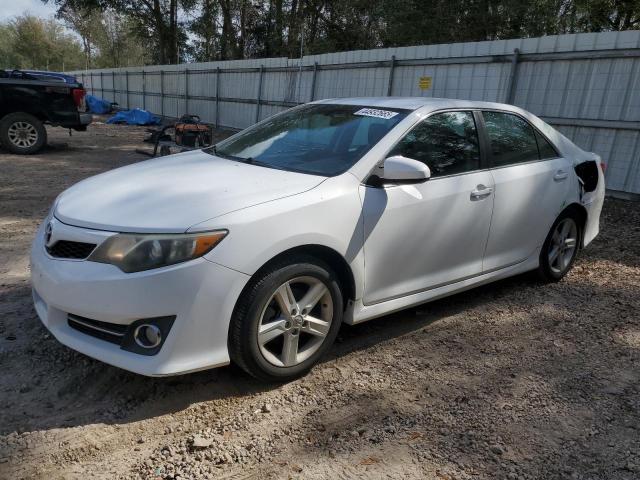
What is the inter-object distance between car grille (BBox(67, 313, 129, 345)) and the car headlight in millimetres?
309

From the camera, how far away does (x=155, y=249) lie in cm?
236

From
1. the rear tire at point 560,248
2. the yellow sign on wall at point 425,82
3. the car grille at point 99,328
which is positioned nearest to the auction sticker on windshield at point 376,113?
the rear tire at point 560,248

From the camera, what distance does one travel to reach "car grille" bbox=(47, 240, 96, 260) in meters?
2.48

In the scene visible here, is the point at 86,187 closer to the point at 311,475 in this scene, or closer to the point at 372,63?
the point at 311,475

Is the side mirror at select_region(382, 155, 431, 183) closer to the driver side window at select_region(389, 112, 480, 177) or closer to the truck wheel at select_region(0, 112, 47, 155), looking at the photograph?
the driver side window at select_region(389, 112, 480, 177)

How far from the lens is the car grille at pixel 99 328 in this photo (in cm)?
244

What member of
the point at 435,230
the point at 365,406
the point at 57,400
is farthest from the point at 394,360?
the point at 57,400

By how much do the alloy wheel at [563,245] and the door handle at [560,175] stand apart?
0.40m

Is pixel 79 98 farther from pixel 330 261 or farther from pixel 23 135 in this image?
pixel 330 261

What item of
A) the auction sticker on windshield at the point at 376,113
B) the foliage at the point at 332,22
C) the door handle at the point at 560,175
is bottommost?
the door handle at the point at 560,175

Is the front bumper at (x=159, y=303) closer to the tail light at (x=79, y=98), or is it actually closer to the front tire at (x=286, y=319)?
the front tire at (x=286, y=319)

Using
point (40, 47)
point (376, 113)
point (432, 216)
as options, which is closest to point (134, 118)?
point (376, 113)

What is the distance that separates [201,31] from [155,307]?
3446cm

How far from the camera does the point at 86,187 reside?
9.95ft
